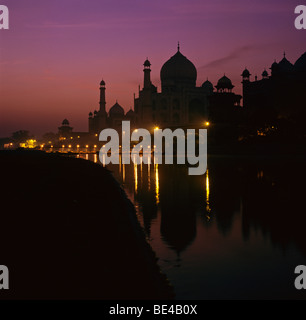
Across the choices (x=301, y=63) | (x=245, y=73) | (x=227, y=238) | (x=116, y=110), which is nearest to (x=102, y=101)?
(x=116, y=110)

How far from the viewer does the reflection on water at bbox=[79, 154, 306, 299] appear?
670 cm

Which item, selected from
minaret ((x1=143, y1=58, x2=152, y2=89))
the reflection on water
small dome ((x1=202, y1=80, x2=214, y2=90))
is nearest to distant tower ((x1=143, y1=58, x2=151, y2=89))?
minaret ((x1=143, y1=58, x2=152, y2=89))

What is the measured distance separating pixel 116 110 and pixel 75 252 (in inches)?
5194

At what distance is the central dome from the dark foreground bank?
284ft

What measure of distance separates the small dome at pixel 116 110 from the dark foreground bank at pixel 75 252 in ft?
409

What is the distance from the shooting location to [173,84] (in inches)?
3856

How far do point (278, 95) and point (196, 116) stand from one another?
96.1 ft

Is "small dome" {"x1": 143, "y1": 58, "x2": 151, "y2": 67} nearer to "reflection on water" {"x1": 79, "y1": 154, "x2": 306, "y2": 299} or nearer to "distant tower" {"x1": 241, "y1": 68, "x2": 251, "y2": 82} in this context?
"distant tower" {"x1": 241, "y1": 68, "x2": 251, "y2": 82}

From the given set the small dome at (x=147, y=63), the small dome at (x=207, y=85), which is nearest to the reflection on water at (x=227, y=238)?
the small dome at (x=147, y=63)

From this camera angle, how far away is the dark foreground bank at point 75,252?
19.6ft

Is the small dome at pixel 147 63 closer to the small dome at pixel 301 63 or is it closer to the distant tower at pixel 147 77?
the distant tower at pixel 147 77

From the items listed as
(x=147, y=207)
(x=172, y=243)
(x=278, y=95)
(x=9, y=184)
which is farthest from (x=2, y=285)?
(x=278, y=95)

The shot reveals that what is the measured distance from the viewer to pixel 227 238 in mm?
9867
